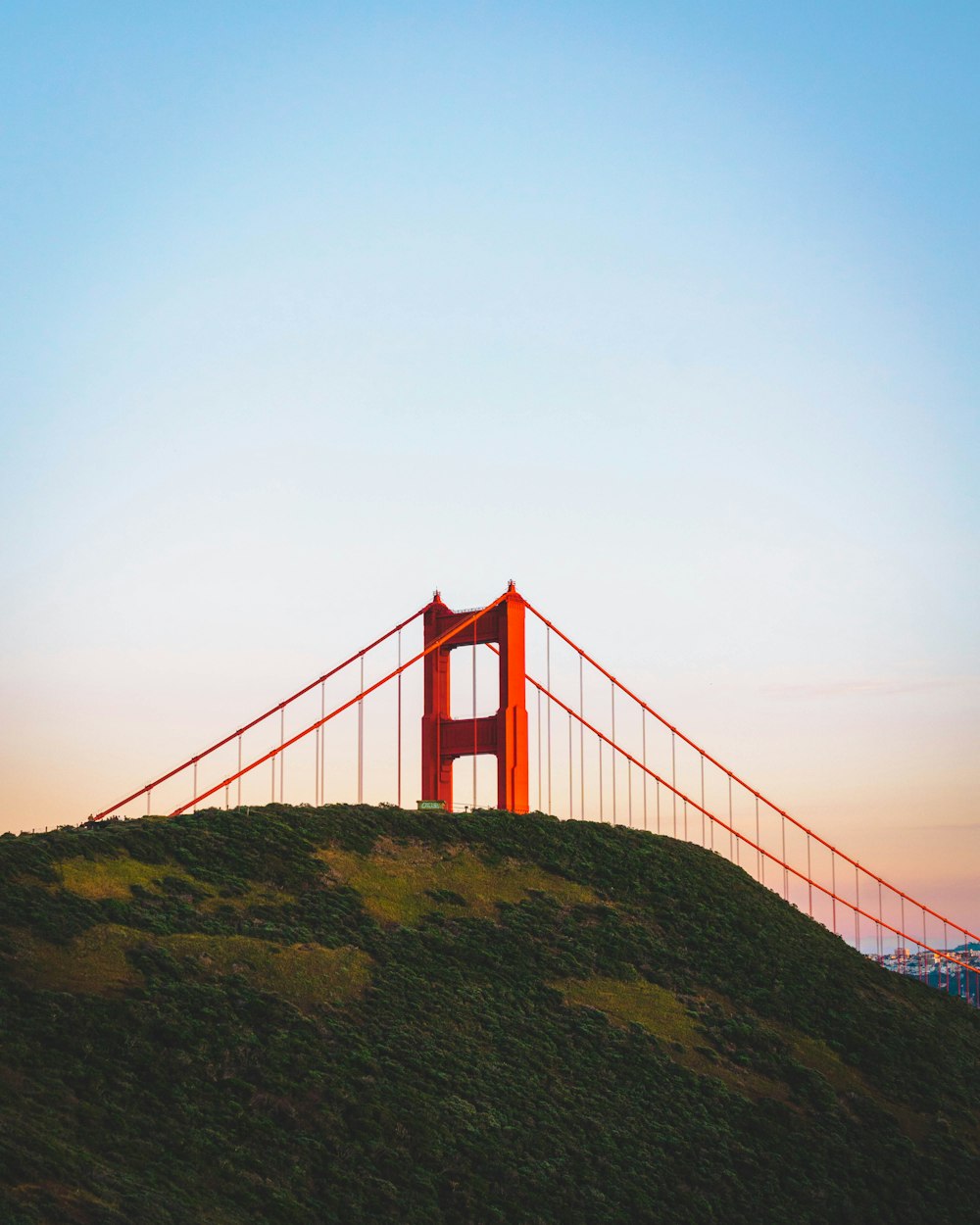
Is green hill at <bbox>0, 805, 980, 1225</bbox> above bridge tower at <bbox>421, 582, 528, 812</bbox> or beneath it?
beneath

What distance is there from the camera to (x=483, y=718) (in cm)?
6619

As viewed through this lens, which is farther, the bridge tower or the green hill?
the bridge tower

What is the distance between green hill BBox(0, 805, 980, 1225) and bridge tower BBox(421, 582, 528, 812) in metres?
2.97

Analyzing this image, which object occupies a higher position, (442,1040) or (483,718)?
(483,718)

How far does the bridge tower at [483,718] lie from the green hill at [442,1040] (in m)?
2.97

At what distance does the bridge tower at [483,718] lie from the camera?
65125 millimetres

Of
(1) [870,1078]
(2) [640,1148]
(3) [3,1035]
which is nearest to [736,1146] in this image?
(2) [640,1148]

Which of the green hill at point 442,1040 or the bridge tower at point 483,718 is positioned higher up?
the bridge tower at point 483,718

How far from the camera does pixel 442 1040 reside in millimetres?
43938

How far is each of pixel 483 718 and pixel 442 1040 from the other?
934 inches

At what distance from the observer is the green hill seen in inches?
1315

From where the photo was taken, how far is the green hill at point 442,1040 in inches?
1315

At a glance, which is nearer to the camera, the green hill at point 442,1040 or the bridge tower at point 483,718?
the green hill at point 442,1040

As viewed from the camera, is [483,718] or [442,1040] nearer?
[442,1040]
